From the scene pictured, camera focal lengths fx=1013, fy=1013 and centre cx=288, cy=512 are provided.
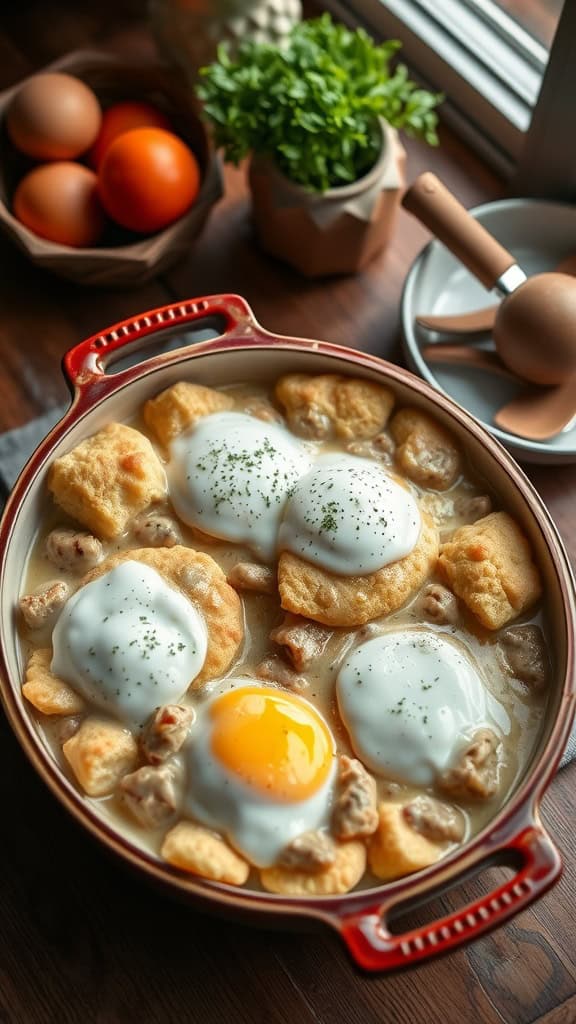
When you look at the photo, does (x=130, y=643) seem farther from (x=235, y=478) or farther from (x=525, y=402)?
(x=525, y=402)

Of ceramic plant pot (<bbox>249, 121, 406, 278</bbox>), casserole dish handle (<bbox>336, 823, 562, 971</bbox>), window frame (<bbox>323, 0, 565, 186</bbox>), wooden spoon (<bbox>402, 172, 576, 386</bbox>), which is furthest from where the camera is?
window frame (<bbox>323, 0, 565, 186</bbox>)

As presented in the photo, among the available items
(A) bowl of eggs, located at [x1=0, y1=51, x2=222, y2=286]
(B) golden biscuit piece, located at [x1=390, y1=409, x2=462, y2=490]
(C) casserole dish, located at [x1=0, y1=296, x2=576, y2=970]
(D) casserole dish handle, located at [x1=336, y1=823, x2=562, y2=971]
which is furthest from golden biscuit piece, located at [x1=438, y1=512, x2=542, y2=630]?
(A) bowl of eggs, located at [x1=0, y1=51, x2=222, y2=286]

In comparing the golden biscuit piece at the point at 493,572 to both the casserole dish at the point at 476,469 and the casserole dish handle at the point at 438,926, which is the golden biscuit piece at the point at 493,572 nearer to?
the casserole dish at the point at 476,469

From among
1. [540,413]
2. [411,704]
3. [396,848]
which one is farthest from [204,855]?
[540,413]

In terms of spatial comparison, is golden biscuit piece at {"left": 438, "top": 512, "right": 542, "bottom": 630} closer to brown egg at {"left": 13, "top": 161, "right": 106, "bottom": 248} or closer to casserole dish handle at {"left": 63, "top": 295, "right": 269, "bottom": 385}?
casserole dish handle at {"left": 63, "top": 295, "right": 269, "bottom": 385}

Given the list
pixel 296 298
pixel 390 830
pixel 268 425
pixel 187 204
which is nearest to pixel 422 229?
pixel 296 298
